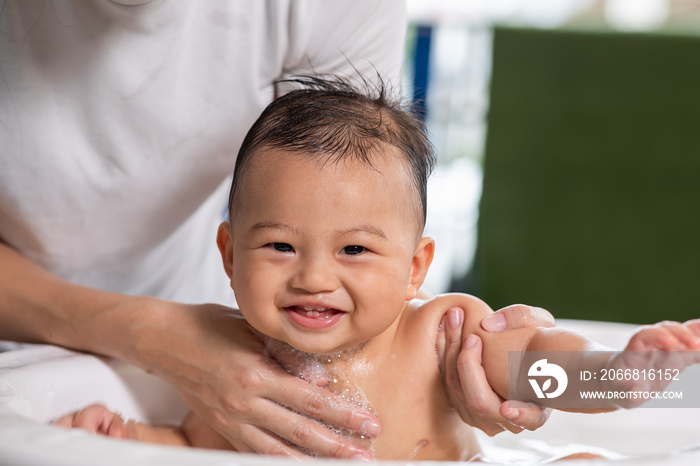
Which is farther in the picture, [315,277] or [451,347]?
[451,347]

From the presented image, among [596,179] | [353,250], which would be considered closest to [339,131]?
[353,250]

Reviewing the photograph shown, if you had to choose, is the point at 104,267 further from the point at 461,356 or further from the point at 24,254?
the point at 461,356

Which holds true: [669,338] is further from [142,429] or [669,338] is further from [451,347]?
[142,429]

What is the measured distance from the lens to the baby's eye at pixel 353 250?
758 millimetres

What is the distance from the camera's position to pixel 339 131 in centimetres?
79

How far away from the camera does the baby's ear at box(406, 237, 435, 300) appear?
86 cm

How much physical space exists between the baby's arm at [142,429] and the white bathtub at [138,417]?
1.0 inches

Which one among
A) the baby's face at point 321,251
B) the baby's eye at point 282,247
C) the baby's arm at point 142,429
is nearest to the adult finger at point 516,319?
the baby's face at point 321,251

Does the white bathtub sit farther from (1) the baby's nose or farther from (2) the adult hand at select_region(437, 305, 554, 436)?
(1) the baby's nose

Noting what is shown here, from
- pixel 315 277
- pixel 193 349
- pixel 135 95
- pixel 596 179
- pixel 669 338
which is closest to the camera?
pixel 669 338

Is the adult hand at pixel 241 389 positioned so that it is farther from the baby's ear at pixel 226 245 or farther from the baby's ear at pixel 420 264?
the baby's ear at pixel 420 264

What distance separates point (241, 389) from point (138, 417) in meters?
0.28

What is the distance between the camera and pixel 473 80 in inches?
111

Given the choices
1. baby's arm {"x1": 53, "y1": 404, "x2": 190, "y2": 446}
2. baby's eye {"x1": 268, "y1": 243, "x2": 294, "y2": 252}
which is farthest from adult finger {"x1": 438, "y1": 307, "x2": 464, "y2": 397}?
baby's arm {"x1": 53, "y1": 404, "x2": 190, "y2": 446}
